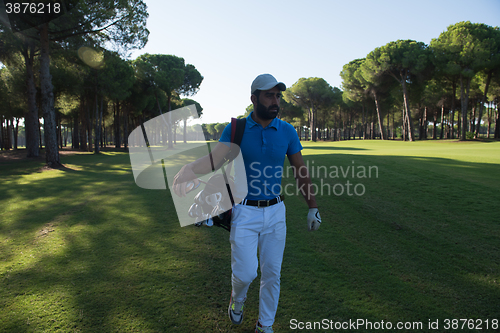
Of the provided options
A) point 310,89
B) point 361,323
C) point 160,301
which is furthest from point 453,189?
point 310,89

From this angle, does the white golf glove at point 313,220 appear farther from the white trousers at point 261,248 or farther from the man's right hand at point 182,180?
the man's right hand at point 182,180

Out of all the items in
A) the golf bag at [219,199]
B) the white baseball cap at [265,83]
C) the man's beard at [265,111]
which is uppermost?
the white baseball cap at [265,83]

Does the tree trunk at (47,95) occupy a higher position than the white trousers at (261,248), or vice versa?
the tree trunk at (47,95)

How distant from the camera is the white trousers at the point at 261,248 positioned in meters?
2.71

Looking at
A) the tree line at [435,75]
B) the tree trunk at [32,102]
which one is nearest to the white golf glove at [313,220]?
the tree trunk at [32,102]

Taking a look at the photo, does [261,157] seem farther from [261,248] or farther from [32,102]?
[32,102]

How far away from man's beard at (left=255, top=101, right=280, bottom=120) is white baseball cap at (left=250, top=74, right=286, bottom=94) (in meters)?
0.16

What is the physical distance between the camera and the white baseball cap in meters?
2.77

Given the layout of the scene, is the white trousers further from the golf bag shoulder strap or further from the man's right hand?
the golf bag shoulder strap

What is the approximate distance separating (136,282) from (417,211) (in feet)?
19.3

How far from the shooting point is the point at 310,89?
64.6 meters

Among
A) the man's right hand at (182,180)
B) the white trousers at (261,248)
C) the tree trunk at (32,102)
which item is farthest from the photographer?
the tree trunk at (32,102)

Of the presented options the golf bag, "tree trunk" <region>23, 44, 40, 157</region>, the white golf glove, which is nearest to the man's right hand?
the golf bag

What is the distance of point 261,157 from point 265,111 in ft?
1.49
